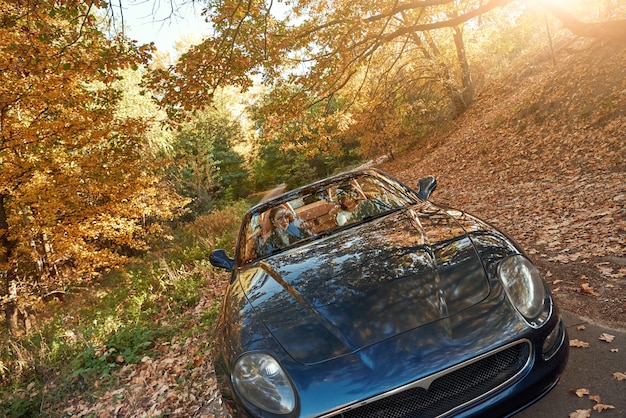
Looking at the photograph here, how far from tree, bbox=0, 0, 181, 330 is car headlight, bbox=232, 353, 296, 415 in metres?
5.68

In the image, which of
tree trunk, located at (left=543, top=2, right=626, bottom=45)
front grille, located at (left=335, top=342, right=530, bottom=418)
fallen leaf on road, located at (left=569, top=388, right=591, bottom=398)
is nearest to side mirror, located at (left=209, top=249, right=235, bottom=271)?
front grille, located at (left=335, top=342, right=530, bottom=418)

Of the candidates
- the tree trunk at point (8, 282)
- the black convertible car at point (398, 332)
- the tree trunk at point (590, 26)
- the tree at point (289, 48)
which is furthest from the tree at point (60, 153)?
the tree trunk at point (590, 26)

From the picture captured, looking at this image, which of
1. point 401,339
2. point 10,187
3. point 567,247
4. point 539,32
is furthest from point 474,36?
point 401,339

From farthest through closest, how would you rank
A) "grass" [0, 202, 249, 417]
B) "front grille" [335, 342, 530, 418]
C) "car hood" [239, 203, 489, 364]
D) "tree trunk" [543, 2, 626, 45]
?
"tree trunk" [543, 2, 626, 45] → "grass" [0, 202, 249, 417] → "car hood" [239, 203, 489, 364] → "front grille" [335, 342, 530, 418]

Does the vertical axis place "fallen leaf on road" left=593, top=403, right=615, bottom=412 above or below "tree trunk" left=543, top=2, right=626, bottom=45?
below

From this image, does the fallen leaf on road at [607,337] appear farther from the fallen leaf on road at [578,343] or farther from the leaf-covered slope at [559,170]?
the leaf-covered slope at [559,170]

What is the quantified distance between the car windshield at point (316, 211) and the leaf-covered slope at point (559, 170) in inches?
71.4

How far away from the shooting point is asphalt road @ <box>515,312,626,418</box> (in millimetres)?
2258

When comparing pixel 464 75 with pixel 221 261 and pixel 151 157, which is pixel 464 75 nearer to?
pixel 151 157

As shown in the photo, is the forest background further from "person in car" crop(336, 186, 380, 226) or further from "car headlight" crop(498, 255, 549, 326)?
"person in car" crop(336, 186, 380, 226)

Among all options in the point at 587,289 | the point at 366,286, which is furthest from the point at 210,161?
the point at 366,286

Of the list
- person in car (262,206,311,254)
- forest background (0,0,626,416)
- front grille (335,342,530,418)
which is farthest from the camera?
forest background (0,0,626,416)

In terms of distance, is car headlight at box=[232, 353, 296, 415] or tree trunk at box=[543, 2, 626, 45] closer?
car headlight at box=[232, 353, 296, 415]

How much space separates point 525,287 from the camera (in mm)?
2225
